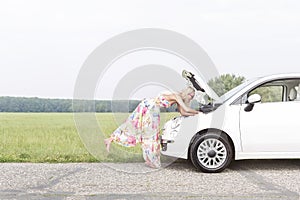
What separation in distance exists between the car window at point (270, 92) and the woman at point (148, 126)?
1125mm

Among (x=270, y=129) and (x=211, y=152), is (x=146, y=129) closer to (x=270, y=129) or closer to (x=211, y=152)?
(x=211, y=152)

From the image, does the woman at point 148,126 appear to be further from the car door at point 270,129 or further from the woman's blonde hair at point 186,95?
the car door at point 270,129

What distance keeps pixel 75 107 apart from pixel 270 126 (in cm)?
343

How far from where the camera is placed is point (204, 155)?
654 cm

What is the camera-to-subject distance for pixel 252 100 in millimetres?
6469

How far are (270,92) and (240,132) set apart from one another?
3.22 ft

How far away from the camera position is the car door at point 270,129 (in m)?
6.48

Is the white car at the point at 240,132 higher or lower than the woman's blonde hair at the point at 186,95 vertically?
lower

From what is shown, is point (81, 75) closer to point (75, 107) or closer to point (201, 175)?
point (75, 107)

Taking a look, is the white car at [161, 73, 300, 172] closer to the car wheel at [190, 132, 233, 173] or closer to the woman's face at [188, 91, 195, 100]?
the car wheel at [190, 132, 233, 173]

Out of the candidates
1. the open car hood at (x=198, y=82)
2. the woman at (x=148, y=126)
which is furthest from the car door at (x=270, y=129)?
the woman at (x=148, y=126)

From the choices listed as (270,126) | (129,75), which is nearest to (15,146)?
(129,75)

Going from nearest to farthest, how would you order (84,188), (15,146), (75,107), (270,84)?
1. (84,188)
2. (270,84)
3. (75,107)
4. (15,146)

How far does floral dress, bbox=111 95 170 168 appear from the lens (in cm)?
689
